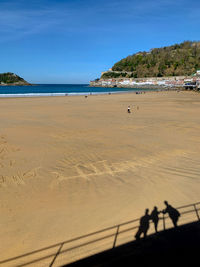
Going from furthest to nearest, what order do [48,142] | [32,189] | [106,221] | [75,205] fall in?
[48,142] → [32,189] → [75,205] → [106,221]

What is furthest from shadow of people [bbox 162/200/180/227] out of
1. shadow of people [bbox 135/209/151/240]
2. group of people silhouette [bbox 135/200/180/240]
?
shadow of people [bbox 135/209/151/240]

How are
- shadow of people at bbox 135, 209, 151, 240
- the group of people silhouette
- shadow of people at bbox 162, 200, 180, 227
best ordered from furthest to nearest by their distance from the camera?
shadow of people at bbox 162, 200, 180, 227 < the group of people silhouette < shadow of people at bbox 135, 209, 151, 240

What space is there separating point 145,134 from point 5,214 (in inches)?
420

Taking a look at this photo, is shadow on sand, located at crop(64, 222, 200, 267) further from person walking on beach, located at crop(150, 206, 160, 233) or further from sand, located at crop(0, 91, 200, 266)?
sand, located at crop(0, 91, 200, 266)

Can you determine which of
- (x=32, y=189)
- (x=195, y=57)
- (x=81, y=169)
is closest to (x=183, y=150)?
(x=81, y=169)

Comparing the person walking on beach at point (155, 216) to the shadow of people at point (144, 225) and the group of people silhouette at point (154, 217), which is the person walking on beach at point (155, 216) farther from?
the shadow of people at point (144, 225)

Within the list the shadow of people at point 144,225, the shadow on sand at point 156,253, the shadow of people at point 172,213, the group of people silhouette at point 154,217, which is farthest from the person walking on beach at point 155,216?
the shadow on sand at point 156,253

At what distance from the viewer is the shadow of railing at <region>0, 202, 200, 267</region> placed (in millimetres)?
4184

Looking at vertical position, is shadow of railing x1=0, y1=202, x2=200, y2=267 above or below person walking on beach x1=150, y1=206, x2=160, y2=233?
below

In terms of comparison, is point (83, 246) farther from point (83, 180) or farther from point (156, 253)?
point (83, 180)

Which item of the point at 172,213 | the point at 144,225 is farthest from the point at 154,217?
the point at 172,213

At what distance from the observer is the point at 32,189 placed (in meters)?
6.95

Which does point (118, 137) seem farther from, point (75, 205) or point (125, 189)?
point (75, 205)

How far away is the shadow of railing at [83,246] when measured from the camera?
4184 millimetres
